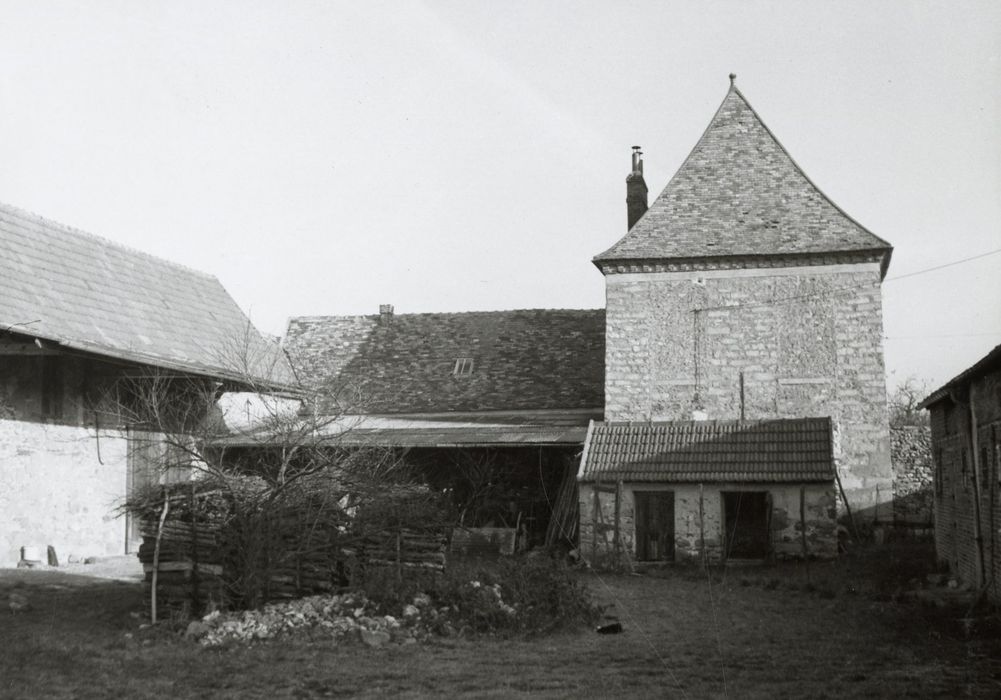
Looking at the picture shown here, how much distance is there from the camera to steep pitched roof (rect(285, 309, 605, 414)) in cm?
2456

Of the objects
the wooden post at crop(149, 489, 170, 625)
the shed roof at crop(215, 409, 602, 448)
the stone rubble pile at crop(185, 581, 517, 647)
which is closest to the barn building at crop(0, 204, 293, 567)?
the shed roof at crop(215, 409, 602, 448)

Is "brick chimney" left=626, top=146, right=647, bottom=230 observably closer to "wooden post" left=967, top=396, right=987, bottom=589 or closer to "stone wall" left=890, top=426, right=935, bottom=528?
"stone wall" left=890, top=426, right=935, bottom=528

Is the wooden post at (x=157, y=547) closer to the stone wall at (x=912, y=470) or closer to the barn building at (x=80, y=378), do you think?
the barn building at (x=80, y=378)

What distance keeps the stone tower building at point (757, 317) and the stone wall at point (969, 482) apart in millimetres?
4035

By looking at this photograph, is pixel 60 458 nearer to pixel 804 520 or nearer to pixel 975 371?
pixel 804 520

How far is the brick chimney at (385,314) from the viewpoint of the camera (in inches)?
1148

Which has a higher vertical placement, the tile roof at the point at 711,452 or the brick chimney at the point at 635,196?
the brick chimney at the point at 635,196

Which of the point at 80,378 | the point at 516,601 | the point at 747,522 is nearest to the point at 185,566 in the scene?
the point at 516,601

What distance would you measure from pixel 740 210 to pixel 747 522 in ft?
23.5

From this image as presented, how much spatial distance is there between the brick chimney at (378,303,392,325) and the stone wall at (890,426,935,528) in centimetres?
1419

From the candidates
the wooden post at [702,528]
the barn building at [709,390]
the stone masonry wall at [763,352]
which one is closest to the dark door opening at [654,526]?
the barn building at [709,390]

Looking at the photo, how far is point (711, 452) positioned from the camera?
60.7ft

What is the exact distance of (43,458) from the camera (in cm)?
1711

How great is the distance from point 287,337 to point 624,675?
21.6m
